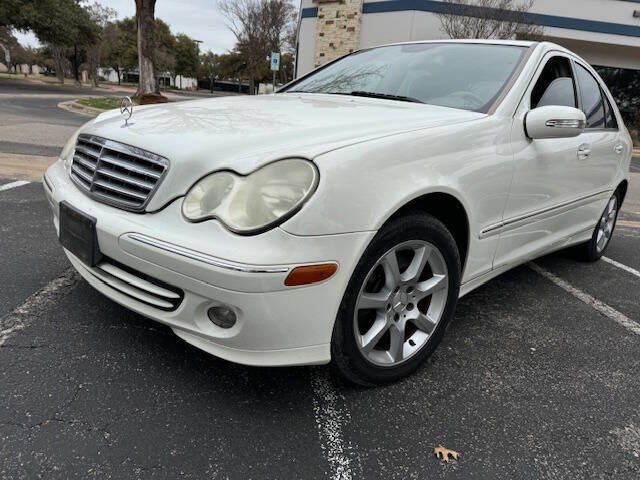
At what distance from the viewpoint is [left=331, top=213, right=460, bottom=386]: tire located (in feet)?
6.31

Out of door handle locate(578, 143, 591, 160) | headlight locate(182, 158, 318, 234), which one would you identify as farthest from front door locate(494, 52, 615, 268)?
headlight locate(182, 158, 318, 234)

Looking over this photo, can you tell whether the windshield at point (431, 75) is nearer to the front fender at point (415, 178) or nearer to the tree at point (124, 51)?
the front fender at point (415, 178)

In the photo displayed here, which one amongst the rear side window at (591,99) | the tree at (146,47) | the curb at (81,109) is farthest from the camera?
the curb at (81,109)

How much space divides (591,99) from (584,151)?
645 millimetres

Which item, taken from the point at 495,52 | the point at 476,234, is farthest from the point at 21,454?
the point at 495,52

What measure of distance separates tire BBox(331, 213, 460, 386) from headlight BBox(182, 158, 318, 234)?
366mm

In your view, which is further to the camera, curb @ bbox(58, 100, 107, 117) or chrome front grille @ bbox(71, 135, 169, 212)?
curb @ bbox(58, 100, 107, 117)

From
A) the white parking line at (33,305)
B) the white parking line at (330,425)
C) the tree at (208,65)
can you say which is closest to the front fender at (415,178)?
A: the white parking line at (330,425)

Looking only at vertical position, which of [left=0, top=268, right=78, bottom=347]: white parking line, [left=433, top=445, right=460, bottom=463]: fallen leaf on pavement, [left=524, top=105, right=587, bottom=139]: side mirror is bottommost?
[left=433, top=445, right=460, bottom=463]: fallen leaf on pavement

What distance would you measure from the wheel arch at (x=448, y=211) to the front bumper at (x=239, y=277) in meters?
0.36

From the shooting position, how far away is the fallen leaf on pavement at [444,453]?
184 centimetres

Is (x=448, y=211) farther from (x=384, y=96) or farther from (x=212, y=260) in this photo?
(x=212, y=260)

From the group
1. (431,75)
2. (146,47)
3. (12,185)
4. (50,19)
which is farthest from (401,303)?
(50,19)

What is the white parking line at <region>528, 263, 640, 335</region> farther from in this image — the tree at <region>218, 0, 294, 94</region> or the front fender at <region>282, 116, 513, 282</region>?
the tree at <region>218, 0, 294, 94</region>
